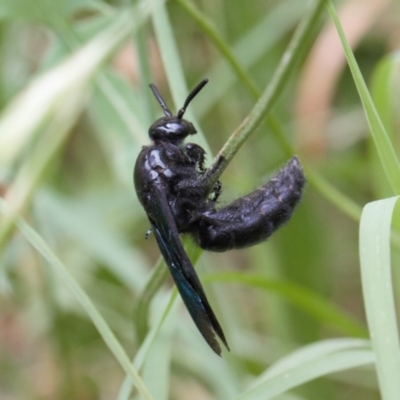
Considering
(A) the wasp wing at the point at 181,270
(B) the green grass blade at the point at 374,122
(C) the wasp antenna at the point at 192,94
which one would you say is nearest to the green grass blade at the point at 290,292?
(A) the wasp wing at the point at 181,270

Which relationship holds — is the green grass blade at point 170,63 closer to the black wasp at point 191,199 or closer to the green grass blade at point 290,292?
the black wasp at point 191,199

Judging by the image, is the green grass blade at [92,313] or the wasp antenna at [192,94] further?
the wasp antenna at [192,94]

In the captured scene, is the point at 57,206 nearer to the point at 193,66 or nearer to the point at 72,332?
the point at 72,332

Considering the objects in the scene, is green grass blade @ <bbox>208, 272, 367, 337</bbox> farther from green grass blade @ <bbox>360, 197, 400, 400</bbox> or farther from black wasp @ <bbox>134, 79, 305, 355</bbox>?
green grass blade @ <bbox>360, 197, 400, 400</bbox>

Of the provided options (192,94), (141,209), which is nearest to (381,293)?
(192,94)

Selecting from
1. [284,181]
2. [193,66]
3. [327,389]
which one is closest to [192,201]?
[284,181]

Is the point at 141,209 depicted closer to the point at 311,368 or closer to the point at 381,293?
the point at 311,368
